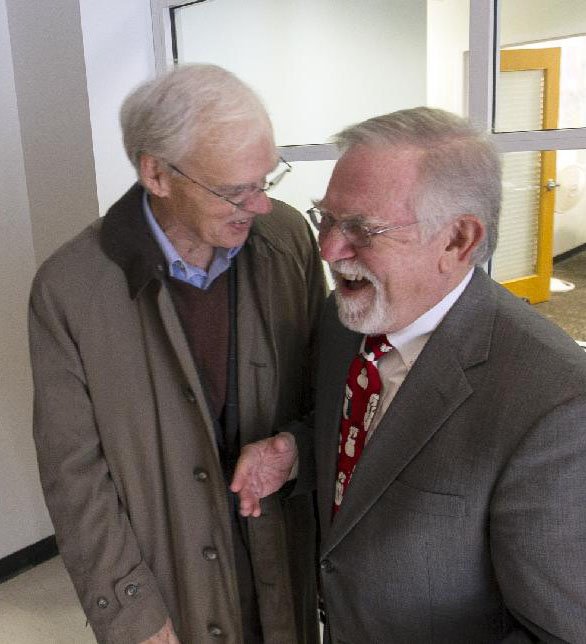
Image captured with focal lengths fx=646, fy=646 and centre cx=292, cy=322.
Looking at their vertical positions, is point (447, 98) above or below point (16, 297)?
above

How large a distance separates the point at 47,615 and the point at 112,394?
1.73m

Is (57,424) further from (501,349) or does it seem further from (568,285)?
(568,285)

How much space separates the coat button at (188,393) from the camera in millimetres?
1308

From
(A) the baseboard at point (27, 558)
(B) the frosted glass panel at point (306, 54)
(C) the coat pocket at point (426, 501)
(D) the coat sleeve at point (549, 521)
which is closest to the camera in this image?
(D) the coat sleeve at point (549, 521)

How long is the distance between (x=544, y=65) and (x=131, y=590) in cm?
164

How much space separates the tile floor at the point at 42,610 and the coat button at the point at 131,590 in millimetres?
1261

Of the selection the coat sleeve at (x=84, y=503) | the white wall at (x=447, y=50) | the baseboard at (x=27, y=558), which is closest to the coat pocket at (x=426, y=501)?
the coat sleeve at (x=84, y=503)

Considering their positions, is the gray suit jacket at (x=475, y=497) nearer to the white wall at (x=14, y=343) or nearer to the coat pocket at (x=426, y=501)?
the coat pocket at (x=426, y=501)

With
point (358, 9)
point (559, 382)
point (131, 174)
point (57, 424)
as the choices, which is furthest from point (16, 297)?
point (559, 382)

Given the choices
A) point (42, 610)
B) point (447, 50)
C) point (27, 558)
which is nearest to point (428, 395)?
point (447, 50)

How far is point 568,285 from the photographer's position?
1.82m

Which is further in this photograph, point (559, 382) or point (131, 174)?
point (131, 174)

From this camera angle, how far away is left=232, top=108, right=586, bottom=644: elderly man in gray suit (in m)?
0.85

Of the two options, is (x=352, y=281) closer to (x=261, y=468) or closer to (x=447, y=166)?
(x=447, y=166)
